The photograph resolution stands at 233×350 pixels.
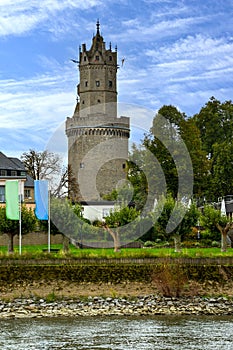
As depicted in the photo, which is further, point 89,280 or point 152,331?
point 89,280

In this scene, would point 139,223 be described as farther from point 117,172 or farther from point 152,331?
point 117,172

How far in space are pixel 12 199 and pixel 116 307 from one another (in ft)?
51.3

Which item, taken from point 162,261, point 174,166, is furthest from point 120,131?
point 162,261

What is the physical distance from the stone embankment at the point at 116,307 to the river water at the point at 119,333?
3.76 feet

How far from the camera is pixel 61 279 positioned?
43469mm

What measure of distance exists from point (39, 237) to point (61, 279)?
23.3 m

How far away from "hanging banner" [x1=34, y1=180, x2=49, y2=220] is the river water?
1760cm

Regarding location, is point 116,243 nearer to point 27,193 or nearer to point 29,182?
point 27,193

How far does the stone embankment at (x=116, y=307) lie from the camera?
38688 millimetres

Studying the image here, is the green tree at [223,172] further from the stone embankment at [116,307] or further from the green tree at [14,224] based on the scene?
the stone embankment at [116,307]

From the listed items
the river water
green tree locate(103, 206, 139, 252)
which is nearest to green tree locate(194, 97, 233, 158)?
green tree locate(103, 206, 139, 252)

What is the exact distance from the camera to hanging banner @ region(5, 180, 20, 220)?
5278 centimetres

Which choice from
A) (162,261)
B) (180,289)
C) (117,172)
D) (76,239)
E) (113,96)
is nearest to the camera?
(180,289)

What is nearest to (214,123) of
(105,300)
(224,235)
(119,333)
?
(224,235)
